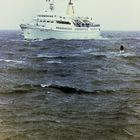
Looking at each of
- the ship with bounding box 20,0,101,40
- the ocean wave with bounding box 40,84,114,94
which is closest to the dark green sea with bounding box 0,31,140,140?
the ocean wave with bounding box 40,84,114,94

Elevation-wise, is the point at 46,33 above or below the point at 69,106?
below

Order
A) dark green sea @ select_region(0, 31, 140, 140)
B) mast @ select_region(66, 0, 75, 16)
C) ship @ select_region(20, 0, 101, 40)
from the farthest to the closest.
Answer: mast @ select_region(66, 0, 75, 16), ship @ select_region(20, 0, 101, 40), dark green sea @ select_region(0, 31, 140, 140)

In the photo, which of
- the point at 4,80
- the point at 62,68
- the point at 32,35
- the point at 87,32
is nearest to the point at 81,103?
the point at 4,80

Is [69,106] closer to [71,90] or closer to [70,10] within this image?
[71,90]

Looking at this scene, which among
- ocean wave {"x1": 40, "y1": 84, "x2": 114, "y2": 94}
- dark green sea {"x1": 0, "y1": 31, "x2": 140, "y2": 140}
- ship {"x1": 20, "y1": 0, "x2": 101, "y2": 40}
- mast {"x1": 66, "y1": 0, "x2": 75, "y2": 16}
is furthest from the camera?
mast {"x1": 66, "y1": 0, "x2": 75, "y2": 16}

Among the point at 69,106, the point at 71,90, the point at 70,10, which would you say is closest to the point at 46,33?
the point at 70,10

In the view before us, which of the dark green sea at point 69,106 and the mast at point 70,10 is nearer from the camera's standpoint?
the dark green sea at point 69,106

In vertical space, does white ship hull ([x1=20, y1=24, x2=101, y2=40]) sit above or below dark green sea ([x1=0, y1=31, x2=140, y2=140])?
below

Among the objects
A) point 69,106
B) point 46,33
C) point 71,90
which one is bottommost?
point 46,33

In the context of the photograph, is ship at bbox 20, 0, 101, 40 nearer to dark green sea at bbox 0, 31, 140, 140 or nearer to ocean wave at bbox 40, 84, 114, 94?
dark green sea at bbox 0, 31, 140, 140

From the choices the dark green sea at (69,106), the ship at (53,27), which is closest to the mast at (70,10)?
the ship at (53,27)

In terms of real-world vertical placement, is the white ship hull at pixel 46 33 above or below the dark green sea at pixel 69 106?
below

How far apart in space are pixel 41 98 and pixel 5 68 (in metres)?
17.3

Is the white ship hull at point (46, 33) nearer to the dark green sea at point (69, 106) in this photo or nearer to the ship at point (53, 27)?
the ship at point (53, 27)
